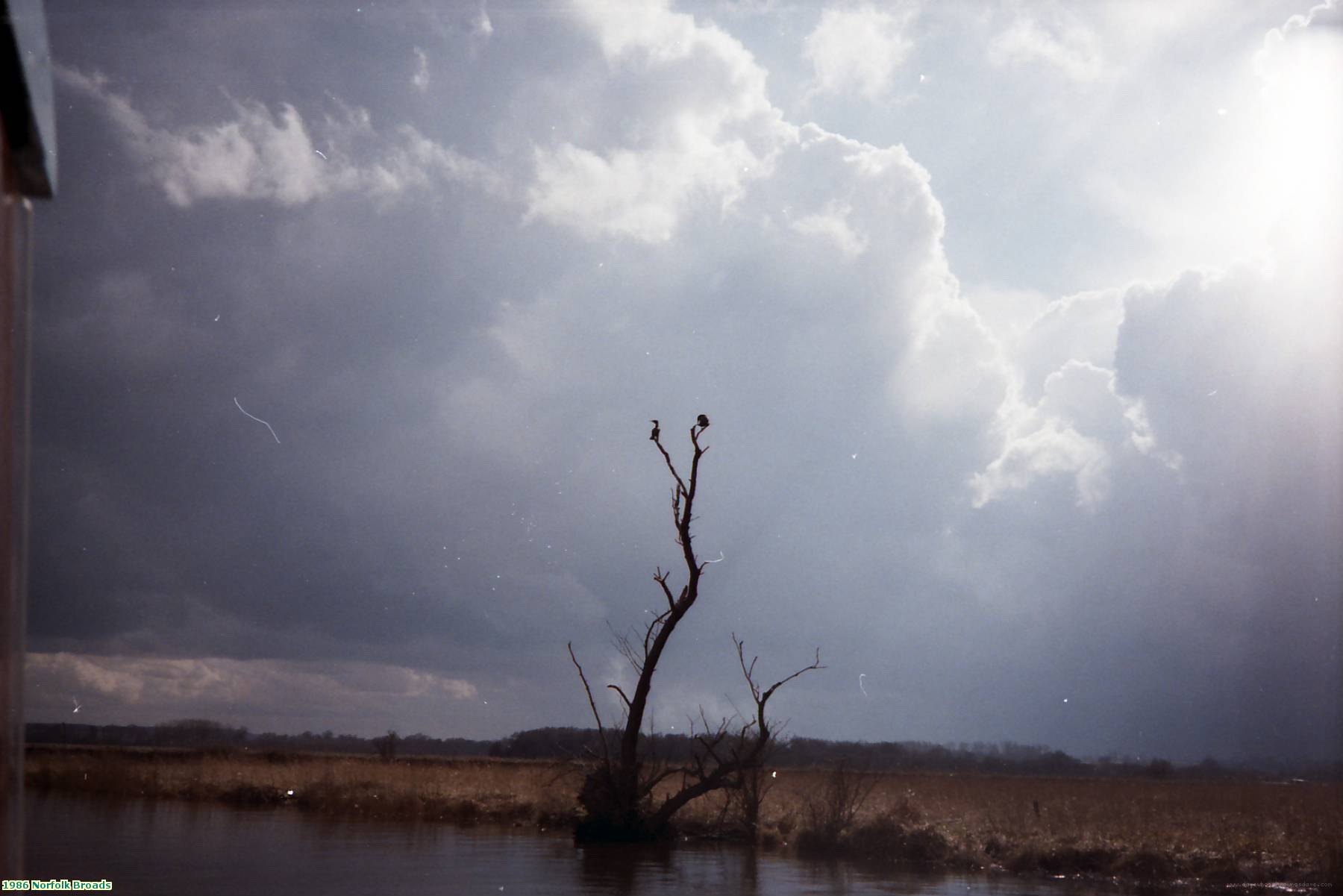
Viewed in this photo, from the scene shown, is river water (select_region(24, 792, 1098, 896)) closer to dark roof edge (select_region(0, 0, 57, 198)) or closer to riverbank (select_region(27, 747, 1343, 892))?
riverbank (select_region(27, 747, 1343, 892))

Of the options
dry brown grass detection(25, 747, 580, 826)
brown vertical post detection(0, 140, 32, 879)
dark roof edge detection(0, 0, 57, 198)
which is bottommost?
dry brown grass detection(25, 747, 580, 826)

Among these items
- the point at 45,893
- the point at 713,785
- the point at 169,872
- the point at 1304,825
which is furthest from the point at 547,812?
the point at 1304,825

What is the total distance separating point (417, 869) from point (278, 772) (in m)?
19.2

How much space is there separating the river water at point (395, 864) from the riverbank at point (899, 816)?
160cm

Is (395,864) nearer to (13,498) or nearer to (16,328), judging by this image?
(13,498)

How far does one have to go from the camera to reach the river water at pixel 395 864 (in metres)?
13.6

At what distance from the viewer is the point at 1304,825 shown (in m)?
24.4

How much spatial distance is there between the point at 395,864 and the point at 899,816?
1068 cm

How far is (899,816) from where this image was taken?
21.9 meters

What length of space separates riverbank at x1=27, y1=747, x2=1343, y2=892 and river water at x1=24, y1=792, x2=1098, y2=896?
1605mm

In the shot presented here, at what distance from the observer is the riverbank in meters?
18.1

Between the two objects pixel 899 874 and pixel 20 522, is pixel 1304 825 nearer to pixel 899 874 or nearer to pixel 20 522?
pixel 899 874

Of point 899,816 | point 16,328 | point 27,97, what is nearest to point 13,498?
point 16,328

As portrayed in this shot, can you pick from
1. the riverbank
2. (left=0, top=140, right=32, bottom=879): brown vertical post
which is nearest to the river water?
the riverbank
